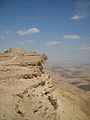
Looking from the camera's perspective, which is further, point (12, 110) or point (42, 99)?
point (42, 99)

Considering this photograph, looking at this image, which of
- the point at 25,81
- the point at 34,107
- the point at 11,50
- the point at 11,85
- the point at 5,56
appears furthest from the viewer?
the point at 11,50

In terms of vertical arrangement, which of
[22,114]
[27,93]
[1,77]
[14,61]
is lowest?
[22,114]

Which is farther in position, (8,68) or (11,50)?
(11,50)

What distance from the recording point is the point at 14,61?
1666cm

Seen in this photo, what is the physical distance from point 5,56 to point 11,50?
338 centimetres

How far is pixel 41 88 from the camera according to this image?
→ 16.2 meters

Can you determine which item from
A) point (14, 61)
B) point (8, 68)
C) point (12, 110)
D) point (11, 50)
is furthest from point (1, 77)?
point (11, 50)

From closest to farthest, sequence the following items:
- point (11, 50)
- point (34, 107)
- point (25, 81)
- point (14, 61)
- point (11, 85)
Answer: point (34, 107)
point (11, 85)
point (25, 81)
point (14, 61)
point (11, 50)

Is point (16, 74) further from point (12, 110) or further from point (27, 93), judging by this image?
point (12, 110)

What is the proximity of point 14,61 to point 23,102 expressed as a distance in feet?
14.9

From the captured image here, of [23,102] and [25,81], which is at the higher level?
[25,81]

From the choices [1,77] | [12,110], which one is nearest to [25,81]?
[1,77]

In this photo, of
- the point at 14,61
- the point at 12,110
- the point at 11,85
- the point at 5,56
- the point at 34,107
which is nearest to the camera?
the point at 12,110

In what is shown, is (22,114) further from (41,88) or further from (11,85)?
(41,88)
